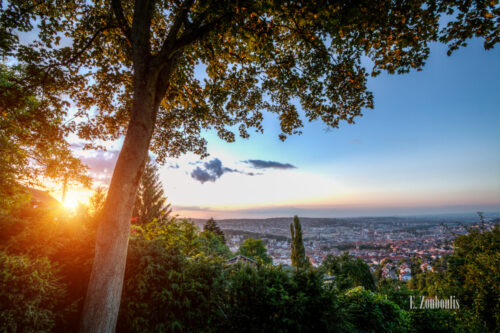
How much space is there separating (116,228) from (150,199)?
749 inches

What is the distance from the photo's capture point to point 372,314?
16.2 feet

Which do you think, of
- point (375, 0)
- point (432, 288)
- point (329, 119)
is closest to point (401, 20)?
point (375, 0)

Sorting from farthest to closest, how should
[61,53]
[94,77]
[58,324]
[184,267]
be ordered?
1. [94,77]
2. [61,53]
3. [184,267]
4. [58,324]

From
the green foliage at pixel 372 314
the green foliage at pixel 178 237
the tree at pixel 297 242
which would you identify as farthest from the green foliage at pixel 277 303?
the tree at pixel 297 242

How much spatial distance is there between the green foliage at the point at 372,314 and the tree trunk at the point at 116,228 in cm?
507

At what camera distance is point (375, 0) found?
3391mm

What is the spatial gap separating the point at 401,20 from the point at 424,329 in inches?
335

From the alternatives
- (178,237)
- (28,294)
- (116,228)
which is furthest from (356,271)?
(28,294)

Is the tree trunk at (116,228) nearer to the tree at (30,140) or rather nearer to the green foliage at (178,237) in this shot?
the green foliage at (178,237)

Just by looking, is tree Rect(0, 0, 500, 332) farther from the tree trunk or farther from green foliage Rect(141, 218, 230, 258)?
green foliage Rect(141, 218, 230, 258)

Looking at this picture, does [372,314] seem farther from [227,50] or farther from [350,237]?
[350,237]

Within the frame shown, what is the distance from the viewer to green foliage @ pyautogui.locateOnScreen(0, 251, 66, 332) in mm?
2131

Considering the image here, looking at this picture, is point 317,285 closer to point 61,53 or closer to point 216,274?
point 216,274

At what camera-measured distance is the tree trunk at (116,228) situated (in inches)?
113
